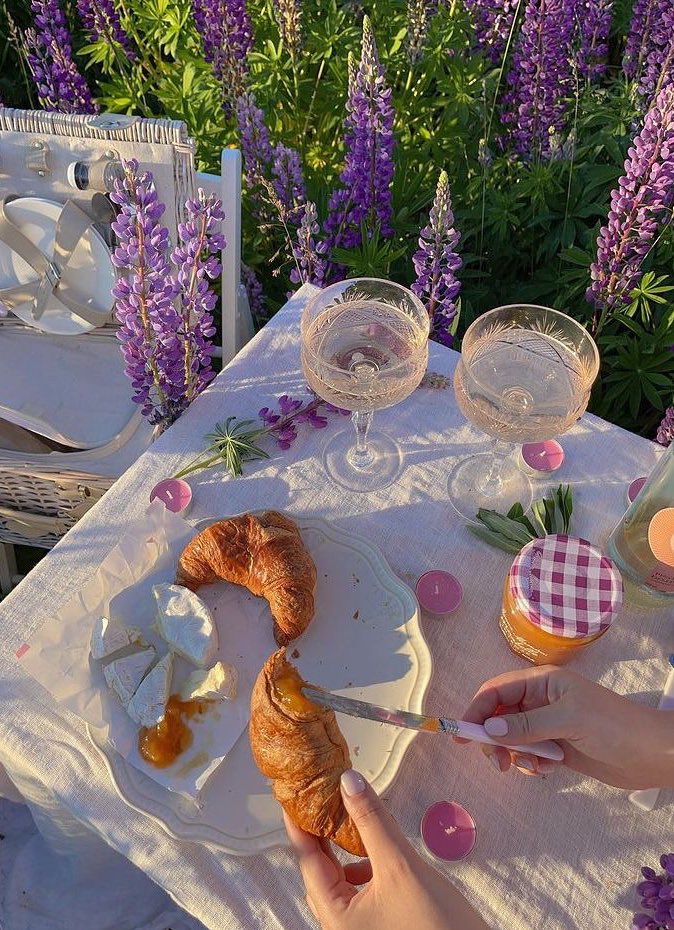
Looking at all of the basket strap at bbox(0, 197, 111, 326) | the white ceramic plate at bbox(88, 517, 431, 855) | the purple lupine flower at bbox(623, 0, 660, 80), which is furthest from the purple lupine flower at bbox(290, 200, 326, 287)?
the purple lupine flower at bbox(623, 0, 660, 80)

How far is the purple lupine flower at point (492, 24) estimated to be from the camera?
7.63ft

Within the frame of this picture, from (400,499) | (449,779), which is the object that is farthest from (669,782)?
(400,499)

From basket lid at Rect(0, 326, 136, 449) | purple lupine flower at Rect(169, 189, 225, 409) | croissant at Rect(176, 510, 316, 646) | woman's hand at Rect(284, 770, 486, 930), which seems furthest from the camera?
basket lid at Rect(0, 326, 136, 449)

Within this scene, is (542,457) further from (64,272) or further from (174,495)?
(64,272)

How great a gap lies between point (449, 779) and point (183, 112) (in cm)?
236

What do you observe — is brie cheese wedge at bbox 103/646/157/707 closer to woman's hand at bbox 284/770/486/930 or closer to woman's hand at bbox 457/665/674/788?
woman's hand at bbox 284/770/486/930

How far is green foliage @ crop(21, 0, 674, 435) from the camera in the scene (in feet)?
7.13

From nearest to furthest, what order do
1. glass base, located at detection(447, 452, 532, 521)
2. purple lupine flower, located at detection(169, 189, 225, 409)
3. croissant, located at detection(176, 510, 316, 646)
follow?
croissant, located at detection(176, 510, 316, 646)
purple lupine flower, located at detection(169, 189, 225, 409)
glass base, located at detection(447, 452, 532, 521)

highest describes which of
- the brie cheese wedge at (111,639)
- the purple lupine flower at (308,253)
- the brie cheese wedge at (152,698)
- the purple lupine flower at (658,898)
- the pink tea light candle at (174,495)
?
the purple lupine flower at (308,253)

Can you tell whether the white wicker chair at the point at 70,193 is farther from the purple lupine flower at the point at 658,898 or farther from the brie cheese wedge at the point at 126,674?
the purple lupine flower at the point at 658,898

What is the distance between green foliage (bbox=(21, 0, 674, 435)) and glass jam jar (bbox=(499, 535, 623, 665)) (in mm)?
1196

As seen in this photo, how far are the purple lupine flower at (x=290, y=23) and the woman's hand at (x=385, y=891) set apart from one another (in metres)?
2.15

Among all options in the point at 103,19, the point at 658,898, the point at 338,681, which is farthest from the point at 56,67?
A: the point at 658,898

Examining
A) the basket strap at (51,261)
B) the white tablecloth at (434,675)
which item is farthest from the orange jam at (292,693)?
the basket strap at (51,261)
